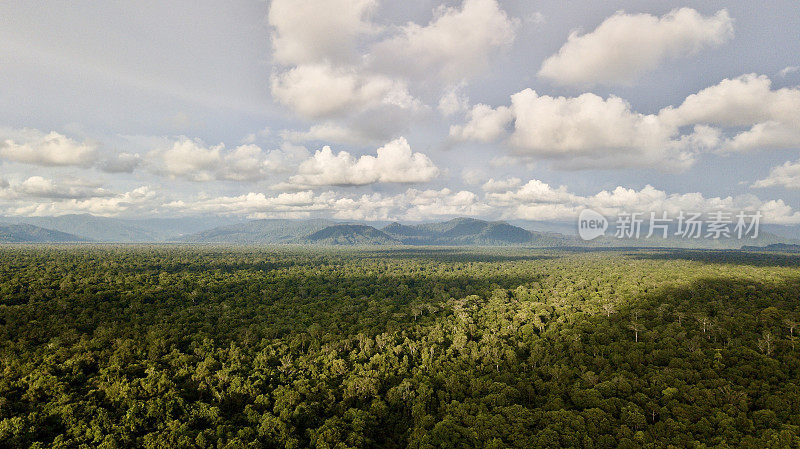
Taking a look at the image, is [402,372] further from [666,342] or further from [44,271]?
[44,271]

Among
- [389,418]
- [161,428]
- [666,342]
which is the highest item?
[666,342]

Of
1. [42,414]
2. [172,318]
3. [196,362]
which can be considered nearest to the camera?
[42,414]

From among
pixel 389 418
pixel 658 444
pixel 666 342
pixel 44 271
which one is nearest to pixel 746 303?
pixel 666 342

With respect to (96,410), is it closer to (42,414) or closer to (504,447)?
(42,414)

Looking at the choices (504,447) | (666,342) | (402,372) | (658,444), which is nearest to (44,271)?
(402,372)

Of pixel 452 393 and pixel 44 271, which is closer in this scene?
pixel 452 393

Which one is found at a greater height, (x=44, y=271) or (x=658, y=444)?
(x=44, y=271)

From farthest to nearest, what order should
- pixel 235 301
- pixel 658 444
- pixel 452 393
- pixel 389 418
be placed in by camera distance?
pixel 235 301 < pixel 452 393 < pixel 389 418 < pixel 658 444
